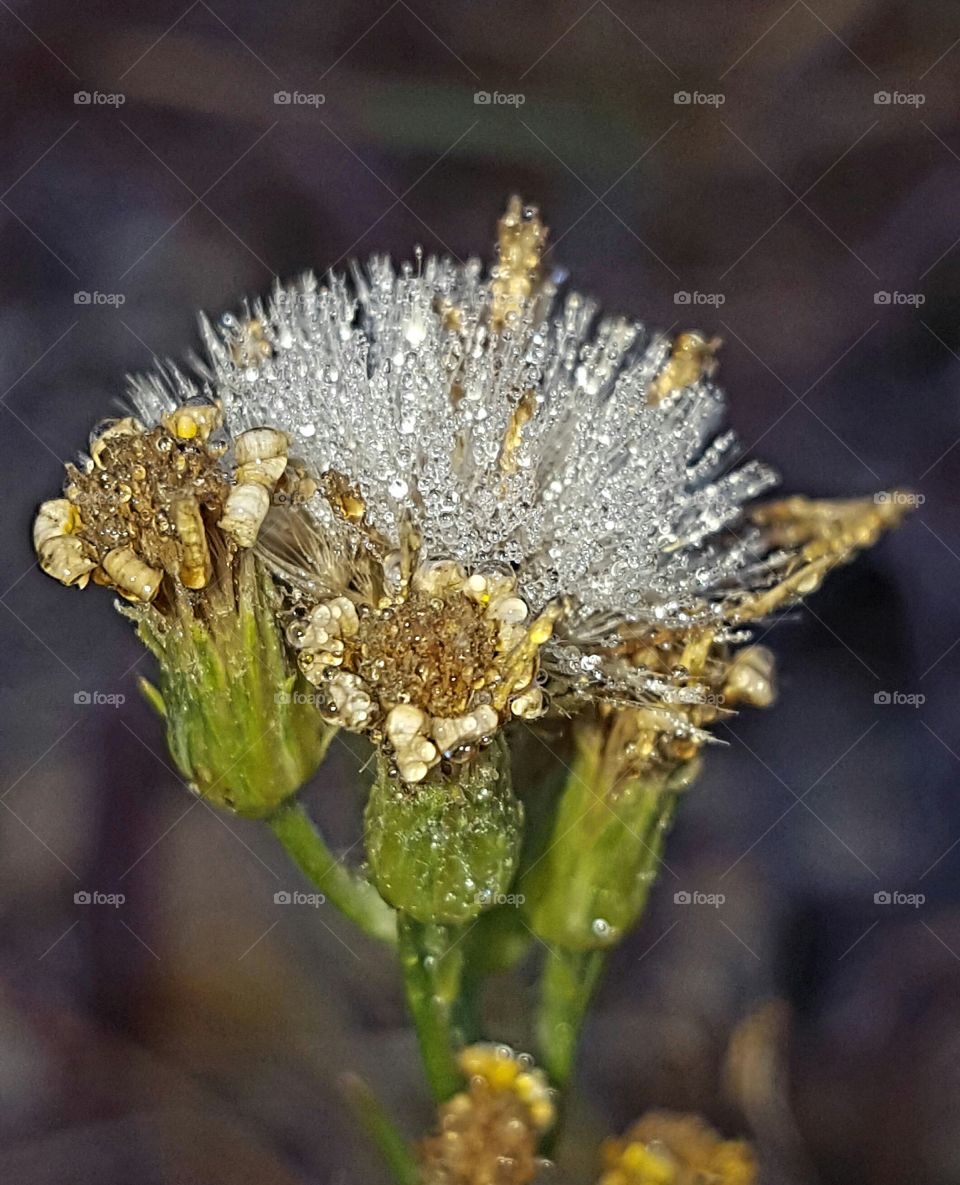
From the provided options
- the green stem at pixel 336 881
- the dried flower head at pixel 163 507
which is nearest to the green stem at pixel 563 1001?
the green stem at pixel 336 881

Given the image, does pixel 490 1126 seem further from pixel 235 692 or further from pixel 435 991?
pixel 235 692

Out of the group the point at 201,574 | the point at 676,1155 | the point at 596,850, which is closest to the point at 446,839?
the point at 596,850

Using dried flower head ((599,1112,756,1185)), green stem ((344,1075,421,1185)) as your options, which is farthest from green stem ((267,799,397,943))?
dried flower head ((599,1112,756,1185))

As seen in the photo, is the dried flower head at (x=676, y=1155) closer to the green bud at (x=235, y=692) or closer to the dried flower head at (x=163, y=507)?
the green bud at (x=235, y=692)

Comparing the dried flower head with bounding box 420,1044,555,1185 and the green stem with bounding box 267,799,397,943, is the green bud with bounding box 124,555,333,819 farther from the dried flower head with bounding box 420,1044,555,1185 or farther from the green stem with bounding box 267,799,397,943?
the dried flower head with bounding box 420,1044,555,1185

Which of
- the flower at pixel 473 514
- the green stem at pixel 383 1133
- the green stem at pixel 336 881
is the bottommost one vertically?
the green stem at pixel 383 1133

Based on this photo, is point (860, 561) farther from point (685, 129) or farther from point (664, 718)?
point (685, 129)

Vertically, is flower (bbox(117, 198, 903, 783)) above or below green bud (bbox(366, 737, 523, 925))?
above
